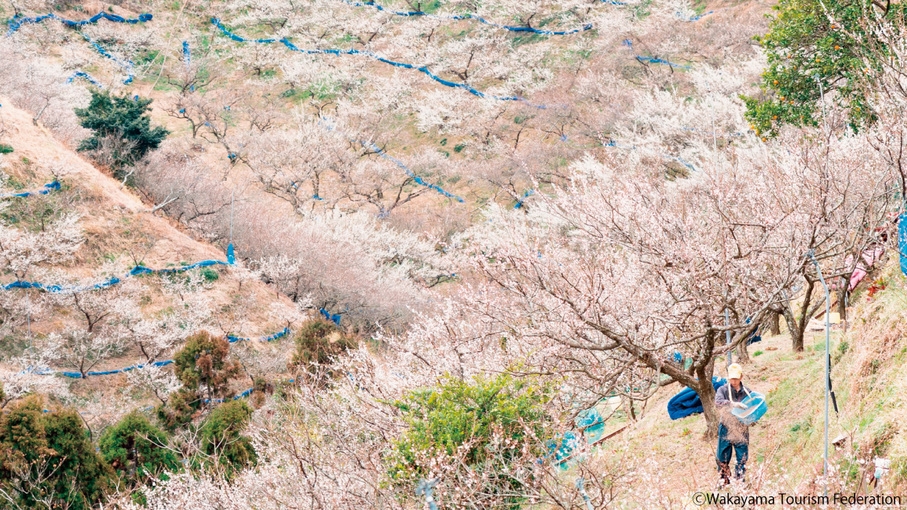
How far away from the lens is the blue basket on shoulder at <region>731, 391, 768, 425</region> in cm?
738

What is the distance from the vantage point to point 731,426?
7297 mm

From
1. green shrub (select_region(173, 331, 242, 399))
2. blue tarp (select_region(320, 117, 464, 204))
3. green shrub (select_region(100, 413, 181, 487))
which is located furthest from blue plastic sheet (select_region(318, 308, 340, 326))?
blue tarp (select_region(320, 117, 464, 204))

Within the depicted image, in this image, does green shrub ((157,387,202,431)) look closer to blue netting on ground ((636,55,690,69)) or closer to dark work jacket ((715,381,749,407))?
dark work jacket ((715,381,749,407))

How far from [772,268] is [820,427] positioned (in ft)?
7.08

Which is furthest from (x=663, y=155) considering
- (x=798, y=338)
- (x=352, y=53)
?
(x=352, y=53)

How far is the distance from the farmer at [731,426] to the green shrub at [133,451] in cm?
1010

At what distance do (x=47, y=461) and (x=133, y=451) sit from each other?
1.80m

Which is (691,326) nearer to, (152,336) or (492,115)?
(152,336)

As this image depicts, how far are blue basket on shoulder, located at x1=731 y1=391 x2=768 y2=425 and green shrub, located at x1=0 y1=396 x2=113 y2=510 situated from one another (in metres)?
10.1

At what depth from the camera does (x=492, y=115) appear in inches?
1550

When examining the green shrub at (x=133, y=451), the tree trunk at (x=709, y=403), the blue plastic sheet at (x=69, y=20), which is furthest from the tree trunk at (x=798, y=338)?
the blue plastic sheet at (x=69, y=20)

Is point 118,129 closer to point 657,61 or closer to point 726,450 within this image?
point 657,61

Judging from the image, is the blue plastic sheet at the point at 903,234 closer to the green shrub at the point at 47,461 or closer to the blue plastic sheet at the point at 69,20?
the green shrub at the point at 47,461

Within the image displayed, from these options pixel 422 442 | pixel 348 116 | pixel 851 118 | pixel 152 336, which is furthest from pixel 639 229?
pixel 348 116
